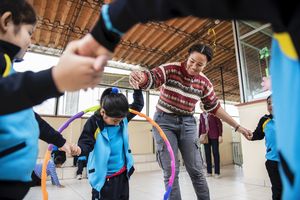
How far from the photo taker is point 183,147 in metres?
1.80

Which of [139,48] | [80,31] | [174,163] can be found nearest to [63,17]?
[80,31]

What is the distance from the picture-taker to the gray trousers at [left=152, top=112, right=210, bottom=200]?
1729 millimetres

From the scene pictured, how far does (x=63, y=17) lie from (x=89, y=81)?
5.06m

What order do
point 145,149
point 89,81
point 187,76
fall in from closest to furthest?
point 89,81 < point 187,76 < point 145,149

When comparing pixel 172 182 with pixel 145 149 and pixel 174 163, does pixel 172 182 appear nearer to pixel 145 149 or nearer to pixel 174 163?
pixel 174 163

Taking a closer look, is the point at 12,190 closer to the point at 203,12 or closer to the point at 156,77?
the point at 203,12

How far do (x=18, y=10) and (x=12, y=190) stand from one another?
567 mm

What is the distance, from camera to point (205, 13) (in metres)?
0.39

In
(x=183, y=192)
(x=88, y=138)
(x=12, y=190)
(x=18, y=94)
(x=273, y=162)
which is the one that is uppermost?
(x=18, y=94)

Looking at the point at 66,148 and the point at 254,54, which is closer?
the point at 66,148

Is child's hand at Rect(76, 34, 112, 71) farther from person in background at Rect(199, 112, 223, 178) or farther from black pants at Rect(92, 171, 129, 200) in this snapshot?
person in background at Rect(199, 112, 223, 178)

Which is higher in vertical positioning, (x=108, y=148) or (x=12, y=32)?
(x=12, y=32)

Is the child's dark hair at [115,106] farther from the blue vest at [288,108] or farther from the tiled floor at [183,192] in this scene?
the tiled floor at [183,192]

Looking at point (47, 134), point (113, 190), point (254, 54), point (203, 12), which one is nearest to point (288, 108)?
point (203, 12)
